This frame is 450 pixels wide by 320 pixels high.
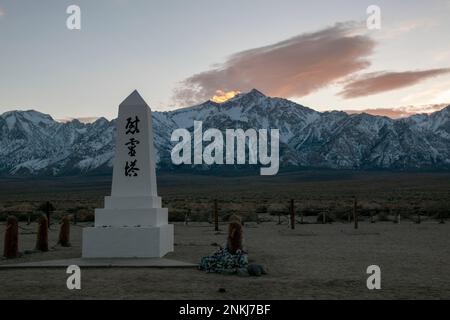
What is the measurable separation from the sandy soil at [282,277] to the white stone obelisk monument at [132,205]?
1.13 m

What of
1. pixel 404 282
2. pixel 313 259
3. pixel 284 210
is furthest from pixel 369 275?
pixel 284 210

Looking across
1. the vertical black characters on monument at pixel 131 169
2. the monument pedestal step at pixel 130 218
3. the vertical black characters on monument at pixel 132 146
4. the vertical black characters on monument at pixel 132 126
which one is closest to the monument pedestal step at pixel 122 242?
the monument pedestal step at pixel 130 218

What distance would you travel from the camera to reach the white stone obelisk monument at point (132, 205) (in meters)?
16.3

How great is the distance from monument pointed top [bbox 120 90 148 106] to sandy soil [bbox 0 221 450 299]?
480 cm

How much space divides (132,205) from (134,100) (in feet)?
10.7

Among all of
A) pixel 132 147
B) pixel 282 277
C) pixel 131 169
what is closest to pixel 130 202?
pixel 131 169

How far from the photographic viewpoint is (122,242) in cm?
1636

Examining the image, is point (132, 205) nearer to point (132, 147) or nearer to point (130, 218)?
point (130, 218)

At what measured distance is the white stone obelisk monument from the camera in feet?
53.6

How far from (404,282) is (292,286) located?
2532 millimetres

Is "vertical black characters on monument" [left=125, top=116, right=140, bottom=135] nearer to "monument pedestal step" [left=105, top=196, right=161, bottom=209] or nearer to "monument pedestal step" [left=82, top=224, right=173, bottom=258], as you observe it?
"monument pedestal step" [left=105, top=196, right=161, bottom=209]

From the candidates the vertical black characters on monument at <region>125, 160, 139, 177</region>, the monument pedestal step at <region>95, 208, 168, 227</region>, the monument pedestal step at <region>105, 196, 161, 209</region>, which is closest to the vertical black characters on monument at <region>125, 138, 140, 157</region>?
the vertical black characters on monument at <region>125, 160, 139, 177</region>
